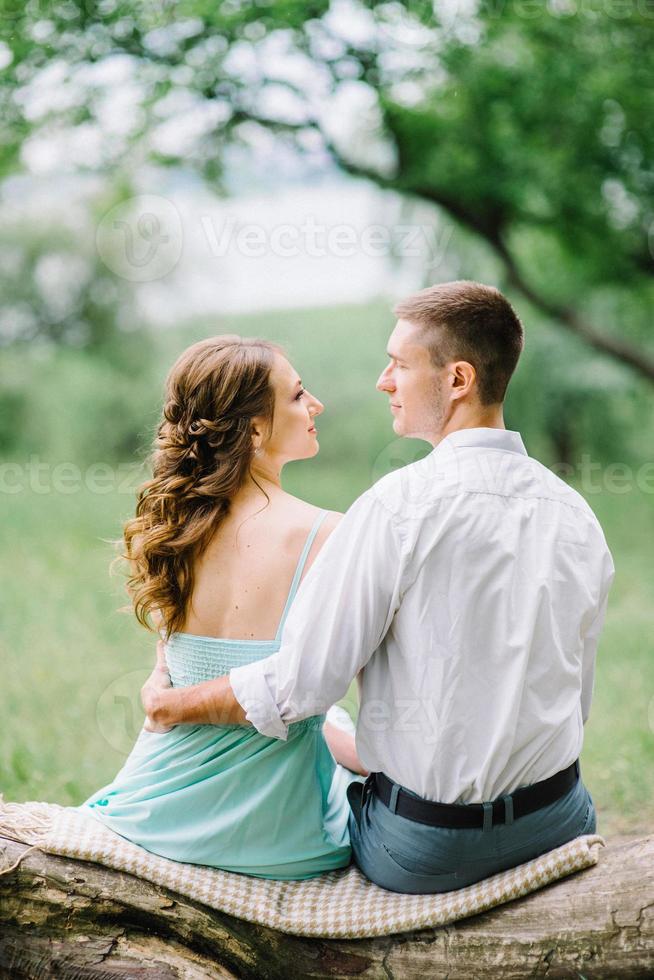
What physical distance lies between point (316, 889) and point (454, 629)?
776mm

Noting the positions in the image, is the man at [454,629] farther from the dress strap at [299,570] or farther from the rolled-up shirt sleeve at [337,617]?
the dress strap at [299,570]

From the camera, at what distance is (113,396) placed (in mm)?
15602

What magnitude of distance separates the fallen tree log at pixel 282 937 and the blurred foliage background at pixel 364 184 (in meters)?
2.00

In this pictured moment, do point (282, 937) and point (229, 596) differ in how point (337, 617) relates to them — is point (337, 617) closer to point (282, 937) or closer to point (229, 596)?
point (229, 596)

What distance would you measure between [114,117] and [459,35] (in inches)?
128

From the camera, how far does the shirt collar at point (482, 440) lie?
7.47 ft

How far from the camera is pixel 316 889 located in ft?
7.92

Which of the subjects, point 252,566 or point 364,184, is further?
point 364,184

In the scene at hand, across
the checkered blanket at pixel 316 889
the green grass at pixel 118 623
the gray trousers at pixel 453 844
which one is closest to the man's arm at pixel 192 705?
the checkered blanket at pixel 316 889

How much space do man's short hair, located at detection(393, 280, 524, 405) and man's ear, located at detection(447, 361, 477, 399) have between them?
15mm

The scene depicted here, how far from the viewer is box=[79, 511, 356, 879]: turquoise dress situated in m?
→ 2.42
